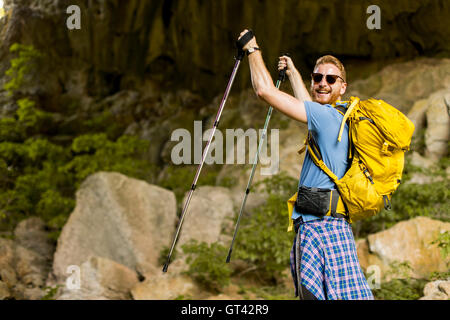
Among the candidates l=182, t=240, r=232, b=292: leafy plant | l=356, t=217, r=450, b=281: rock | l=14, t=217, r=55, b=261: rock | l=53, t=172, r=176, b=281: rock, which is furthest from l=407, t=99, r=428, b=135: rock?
l=14, t=217, r=55, b=261: rock

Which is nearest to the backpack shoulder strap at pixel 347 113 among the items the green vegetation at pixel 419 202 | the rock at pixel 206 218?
the green vegetation at pixel 419 202

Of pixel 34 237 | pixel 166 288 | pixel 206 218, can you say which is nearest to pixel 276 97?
pixel 166 288

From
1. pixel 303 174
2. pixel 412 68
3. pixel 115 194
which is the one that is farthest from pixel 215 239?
pixel 412 68

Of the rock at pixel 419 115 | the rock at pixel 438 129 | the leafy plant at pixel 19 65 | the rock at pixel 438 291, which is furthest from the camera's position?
the leafy plant at pixel 19 65

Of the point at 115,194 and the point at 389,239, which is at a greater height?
the point at 115,194

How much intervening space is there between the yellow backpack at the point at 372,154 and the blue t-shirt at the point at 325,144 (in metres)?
0.03

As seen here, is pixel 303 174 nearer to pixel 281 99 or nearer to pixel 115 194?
pixel 281 99

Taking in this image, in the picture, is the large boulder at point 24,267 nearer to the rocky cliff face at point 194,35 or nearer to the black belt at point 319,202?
the black belt at point 319,202

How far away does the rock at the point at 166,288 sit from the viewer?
6078 millimetres

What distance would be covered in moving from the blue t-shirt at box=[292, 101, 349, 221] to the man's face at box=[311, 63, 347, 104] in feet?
0.30

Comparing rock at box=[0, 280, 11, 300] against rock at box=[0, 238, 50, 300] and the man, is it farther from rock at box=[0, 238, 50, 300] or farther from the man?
the man

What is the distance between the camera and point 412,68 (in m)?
11.6

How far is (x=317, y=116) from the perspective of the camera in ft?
6.67

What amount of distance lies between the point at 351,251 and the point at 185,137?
13.4 meters
